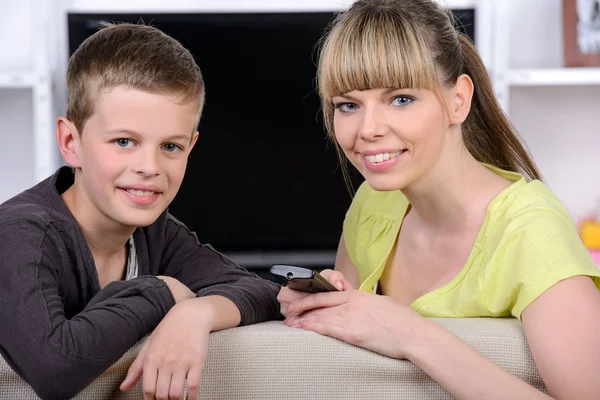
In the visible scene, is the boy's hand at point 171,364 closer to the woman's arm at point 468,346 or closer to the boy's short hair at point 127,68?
the woman's arm at point 468,346

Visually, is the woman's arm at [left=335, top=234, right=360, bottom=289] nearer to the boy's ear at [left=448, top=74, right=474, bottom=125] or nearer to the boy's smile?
the boy's ear at [left=448, top=74, right=474, bottom=125]

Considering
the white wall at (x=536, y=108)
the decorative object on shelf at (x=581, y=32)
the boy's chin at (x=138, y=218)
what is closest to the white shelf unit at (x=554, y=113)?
the white wall at (x=536, y=108)

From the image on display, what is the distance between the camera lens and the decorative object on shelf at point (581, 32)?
3.08 meters

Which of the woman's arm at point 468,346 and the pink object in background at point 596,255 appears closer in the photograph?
the woman's arm at point 468,346

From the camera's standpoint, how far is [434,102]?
4.47 ft

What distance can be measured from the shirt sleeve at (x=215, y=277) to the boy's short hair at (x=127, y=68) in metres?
0.27

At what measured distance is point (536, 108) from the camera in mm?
3338

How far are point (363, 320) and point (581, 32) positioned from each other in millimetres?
2369

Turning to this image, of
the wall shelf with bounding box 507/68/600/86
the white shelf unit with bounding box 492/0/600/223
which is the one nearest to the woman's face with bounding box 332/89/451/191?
the wall shelf with bounding box 507/68/600/86

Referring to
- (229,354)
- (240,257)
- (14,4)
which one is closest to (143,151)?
(229,354)

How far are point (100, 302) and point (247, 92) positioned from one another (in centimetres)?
224

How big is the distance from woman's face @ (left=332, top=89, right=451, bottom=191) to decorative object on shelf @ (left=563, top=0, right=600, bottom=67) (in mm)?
1926

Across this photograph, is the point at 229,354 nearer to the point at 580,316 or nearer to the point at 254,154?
the point at 580,316

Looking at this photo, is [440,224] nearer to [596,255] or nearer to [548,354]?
[548,354]
